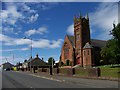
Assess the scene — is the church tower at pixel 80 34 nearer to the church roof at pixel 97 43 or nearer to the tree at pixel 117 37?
the church roof at pixel 97 43

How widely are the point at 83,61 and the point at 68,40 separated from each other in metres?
14.2

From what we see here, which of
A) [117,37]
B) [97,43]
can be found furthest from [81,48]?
[117,37]

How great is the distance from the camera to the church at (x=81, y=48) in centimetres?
8307

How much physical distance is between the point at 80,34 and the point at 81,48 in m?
4.96

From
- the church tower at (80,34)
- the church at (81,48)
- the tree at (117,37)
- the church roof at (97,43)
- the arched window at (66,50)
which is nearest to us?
the tree at (117,37)

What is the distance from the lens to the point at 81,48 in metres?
87.0

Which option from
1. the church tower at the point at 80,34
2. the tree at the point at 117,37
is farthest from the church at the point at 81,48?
the tree at the point at 117,37

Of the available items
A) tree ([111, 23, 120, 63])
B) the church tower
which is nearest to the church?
the church tower

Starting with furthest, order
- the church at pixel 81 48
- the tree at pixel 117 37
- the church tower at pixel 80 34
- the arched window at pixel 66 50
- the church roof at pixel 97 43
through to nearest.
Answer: the arched window at pixel 66 50 → the church roof at pixel 97 43 → the church tower at pixel 80 34 → the church at pixel 81 48 → the tree at pixel 117 37

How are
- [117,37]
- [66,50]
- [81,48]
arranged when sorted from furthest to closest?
[66,50] → [81,48] → [117,37]

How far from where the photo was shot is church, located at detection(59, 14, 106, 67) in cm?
8307

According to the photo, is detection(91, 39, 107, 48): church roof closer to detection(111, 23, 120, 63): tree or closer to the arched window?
the arched window

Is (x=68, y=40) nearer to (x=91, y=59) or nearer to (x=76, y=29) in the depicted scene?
(x=76, y=29)

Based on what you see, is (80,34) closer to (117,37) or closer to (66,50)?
(66,50)
